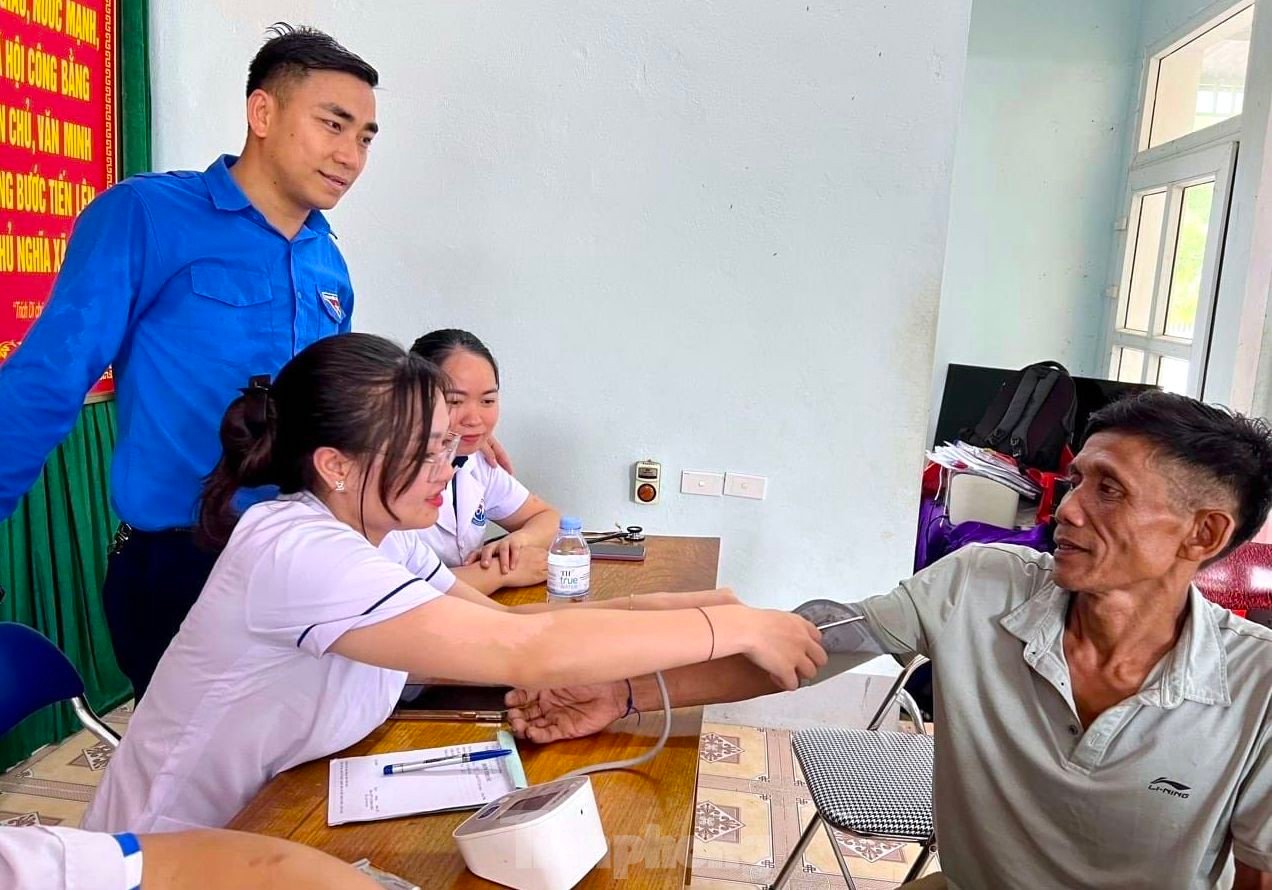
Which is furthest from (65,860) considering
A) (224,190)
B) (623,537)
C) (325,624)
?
(623,537)

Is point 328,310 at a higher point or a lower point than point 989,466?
higher

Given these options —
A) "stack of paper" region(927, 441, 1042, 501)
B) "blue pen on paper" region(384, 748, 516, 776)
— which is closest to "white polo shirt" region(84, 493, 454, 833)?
"blue pen on paper" region(384, 748, 516, 776)

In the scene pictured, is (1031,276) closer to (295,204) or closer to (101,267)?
(295,204)

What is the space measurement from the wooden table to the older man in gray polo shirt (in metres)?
0.06

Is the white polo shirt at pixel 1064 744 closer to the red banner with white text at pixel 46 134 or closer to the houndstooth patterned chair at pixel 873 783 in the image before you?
the houndstooth patterned chair at pixel 873 783

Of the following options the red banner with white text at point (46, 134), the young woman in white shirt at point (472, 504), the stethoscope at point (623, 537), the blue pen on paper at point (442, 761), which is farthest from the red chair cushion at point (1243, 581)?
the red banner with white text at point (46, 134)

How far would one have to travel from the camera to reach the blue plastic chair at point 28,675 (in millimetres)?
1375

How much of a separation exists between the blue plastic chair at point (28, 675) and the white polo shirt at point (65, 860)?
0.91 m

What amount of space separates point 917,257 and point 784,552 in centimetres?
97

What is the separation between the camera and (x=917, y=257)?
272 cm

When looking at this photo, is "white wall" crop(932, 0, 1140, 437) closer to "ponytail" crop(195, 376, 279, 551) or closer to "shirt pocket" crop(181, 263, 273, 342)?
"shirt pocket" crop(181, 263, 273, 342)

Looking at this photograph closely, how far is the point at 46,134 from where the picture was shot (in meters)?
2.48

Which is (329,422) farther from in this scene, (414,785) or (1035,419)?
(1035,419)

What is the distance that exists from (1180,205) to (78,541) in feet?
14.3
